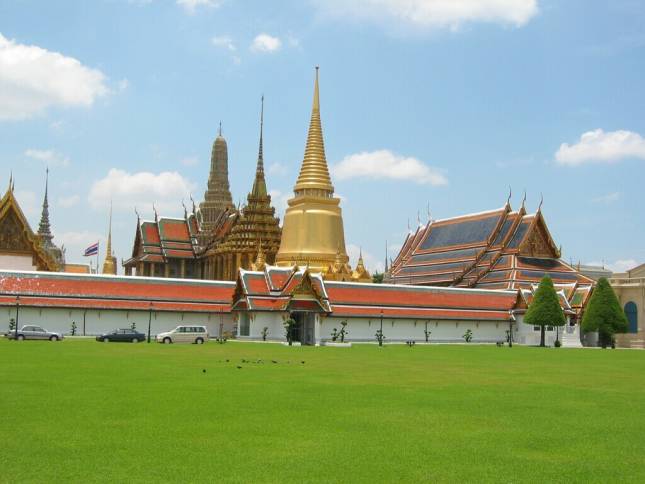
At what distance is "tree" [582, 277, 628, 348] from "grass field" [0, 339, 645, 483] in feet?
106

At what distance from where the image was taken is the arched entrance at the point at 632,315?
190 ft

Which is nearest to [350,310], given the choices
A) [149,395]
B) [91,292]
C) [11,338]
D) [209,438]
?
[91,292]

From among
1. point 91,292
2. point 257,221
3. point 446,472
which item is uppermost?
point 257,221

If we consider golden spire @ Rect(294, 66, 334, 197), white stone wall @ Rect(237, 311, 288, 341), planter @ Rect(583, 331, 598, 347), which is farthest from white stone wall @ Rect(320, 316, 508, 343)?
golden spire @ Rect(294, 66, 334, 197)

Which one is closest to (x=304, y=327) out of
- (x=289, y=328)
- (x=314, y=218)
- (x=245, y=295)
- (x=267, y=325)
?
(x=267, y=325)

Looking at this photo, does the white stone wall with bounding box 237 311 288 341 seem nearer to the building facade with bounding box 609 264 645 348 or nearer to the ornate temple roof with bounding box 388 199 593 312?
the ornate temple roof with bounding box 388 199 593 312

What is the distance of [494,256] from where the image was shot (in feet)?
212

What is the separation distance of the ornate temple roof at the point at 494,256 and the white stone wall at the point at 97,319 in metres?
22.9

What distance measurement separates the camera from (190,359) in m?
26.5

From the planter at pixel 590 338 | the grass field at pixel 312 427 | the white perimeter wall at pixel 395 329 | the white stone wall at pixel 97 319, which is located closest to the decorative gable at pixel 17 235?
the white stone wall at pixel 97 319

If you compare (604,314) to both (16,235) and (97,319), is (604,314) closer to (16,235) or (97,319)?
(97,319)

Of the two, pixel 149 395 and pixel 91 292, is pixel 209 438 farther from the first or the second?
pixel 91 292

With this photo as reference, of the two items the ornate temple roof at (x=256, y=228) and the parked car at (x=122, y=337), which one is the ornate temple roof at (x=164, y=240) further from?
the parked car at (x=122, y=337)

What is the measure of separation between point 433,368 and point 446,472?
1596 cm
